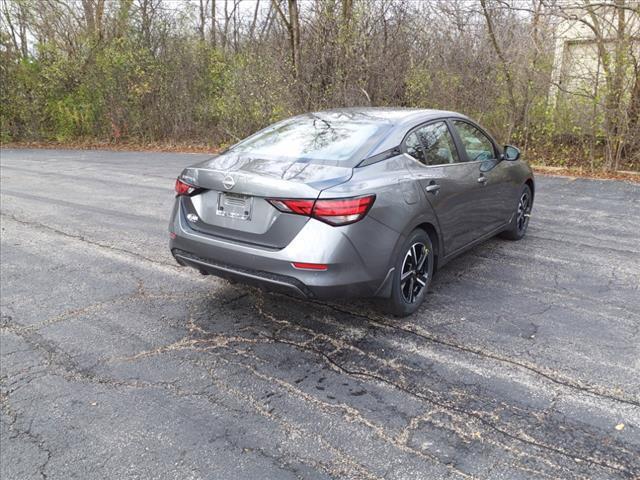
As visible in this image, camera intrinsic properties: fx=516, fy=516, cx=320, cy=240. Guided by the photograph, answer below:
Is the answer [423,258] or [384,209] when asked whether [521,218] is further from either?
[384,209]

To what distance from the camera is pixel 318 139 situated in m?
4.01

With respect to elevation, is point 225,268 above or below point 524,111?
below

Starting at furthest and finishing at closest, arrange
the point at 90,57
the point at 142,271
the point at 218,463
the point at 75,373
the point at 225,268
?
1. the point at 90,57
2. the point at 142,271
3. the point at 225,268
4. the point at 75,373
5. the point at 218,463

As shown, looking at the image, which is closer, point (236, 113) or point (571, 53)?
point (571, 53)

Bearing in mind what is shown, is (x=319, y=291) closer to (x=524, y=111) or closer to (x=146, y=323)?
(x=146, y=323)

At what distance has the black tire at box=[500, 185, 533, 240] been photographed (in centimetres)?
570

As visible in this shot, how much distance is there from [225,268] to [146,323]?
0.81m

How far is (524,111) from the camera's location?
1209cm

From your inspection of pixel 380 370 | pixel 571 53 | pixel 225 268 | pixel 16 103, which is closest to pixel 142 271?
pixel 225 268

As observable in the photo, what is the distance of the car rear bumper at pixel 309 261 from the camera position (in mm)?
3227

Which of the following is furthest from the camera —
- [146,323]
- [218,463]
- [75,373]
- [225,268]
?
[146,323]

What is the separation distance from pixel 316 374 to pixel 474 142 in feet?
9.42

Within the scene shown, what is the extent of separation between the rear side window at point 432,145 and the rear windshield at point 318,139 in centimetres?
26

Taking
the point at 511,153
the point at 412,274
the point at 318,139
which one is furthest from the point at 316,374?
the point at 511,153
